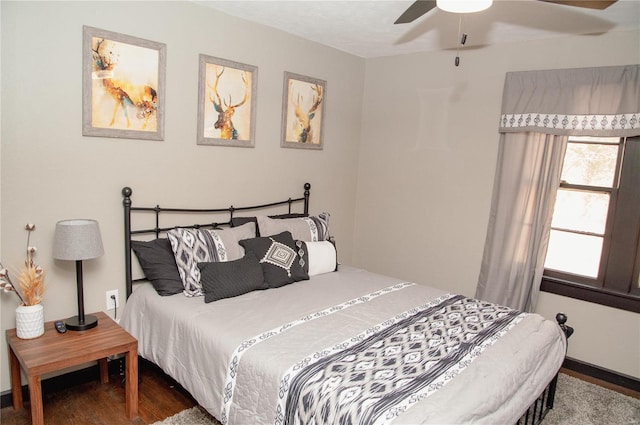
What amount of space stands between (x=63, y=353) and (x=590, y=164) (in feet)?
11.9

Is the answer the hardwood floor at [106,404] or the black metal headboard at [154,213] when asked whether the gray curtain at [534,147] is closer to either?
the black metal headboard at [154,213]

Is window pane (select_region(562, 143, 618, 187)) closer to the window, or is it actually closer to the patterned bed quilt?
the window

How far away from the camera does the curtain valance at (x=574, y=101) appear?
291 centimetres

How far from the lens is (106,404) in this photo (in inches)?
99.0

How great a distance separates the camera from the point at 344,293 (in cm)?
287

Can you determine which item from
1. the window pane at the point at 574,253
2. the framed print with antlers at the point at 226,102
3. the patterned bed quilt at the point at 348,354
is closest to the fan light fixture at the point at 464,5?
the patterned bed quilt at the point at 348,354

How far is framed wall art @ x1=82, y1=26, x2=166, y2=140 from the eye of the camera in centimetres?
251

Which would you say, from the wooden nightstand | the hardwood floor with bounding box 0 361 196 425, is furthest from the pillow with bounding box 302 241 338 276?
the wooden nightstand

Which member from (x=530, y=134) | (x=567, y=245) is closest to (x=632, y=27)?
(x=530, y=134)

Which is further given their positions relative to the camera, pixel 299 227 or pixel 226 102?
pixel 299 227

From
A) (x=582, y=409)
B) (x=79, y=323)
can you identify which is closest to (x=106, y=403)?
(x=79, y=323)

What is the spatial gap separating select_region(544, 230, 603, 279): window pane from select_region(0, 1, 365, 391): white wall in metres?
2.21

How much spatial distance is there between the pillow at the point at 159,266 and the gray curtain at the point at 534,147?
248cm

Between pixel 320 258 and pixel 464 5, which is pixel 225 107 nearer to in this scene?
pixel 320 258
